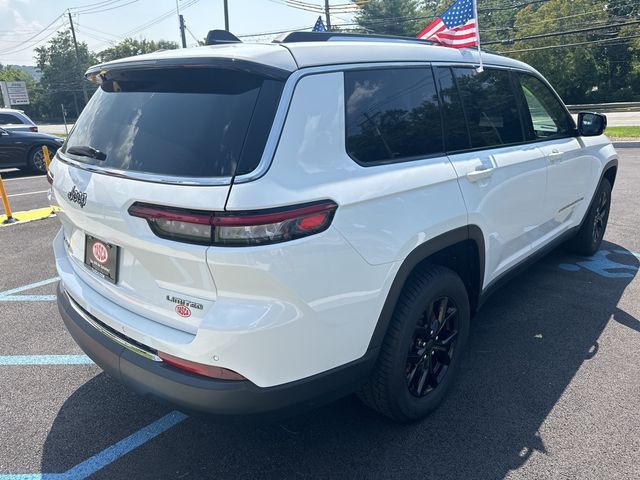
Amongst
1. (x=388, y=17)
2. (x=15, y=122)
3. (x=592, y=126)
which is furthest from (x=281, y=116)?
(x=388, y=17)

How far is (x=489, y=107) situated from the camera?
10.6 feet

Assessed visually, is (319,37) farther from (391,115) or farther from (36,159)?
(36,159)

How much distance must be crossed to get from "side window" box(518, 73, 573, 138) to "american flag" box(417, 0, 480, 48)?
62cm

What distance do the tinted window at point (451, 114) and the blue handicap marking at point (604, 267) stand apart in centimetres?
268

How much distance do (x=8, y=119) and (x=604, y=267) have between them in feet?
47.9

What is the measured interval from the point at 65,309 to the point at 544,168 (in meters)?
3.29

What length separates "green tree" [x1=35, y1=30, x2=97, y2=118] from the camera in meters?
75.6

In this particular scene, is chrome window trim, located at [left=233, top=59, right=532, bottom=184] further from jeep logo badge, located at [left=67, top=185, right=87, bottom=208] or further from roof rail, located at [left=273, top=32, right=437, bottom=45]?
jeep logo badge, located at [left=67, top=185, right=87, bottom=208]

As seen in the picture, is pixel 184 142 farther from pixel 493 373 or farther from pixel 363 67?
pixel 493 373

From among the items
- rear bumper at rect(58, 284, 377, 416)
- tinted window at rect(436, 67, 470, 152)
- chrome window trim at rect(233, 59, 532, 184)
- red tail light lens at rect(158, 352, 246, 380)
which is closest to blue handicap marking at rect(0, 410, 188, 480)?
rear bumper at rect(58, 284, 377, 416)

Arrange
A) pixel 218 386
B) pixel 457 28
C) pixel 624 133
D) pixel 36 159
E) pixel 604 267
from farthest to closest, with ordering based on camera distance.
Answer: pixel 624 133
pixel 36 159
pixel 604 267
pixel 457 28
pixel 218 386

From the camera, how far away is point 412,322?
2410mm

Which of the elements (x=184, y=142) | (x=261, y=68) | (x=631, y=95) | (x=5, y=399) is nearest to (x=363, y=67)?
(x=261, y=68)

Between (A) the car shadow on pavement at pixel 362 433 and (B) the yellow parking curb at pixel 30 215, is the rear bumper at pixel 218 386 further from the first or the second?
(B) the yellow parking curb at pixel 30 215
